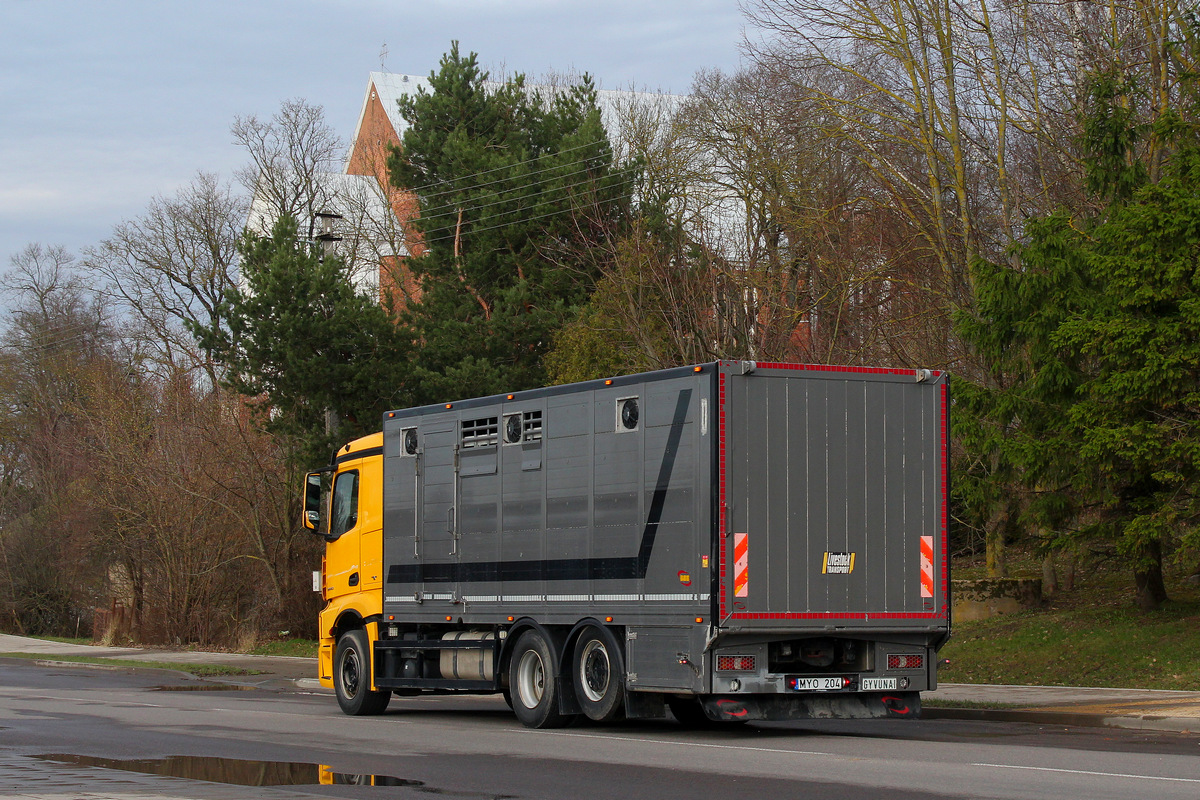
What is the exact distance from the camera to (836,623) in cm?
1326

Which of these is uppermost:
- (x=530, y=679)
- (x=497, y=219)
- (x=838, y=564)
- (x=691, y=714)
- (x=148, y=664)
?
(x=497, y=219)

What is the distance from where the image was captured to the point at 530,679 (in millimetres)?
15062

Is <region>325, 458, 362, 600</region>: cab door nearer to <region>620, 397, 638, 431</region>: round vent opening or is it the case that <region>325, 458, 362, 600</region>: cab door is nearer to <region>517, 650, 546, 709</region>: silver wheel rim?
<region>517, 650, 546, 709</region>: silver wheel rim

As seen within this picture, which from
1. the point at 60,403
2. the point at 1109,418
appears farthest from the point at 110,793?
the point at 60,403

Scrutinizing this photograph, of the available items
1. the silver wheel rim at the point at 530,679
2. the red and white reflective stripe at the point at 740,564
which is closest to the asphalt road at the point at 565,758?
the silver wheel rim at the point at 530,679

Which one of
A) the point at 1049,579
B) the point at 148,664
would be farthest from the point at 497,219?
the point at 1049,579

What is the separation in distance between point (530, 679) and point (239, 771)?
179 inches

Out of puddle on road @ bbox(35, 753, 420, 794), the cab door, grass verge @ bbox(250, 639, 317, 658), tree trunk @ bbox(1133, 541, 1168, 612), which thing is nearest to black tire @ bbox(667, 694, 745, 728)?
the cab door

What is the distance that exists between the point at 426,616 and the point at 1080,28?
16.1 metres

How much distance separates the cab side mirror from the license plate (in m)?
8.24

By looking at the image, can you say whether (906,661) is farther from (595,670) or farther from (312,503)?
(312,503)

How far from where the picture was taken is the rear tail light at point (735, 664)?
12.8 meters

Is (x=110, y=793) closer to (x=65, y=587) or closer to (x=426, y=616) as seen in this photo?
(x=426, y=616)

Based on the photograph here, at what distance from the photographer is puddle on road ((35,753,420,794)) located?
1034 cm
